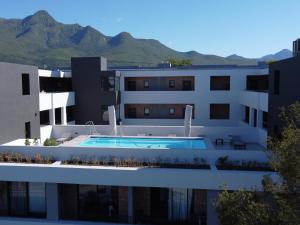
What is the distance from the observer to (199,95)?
31.5 m

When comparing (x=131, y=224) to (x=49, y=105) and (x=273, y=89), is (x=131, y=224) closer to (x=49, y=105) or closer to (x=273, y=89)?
(x=273, y=89)

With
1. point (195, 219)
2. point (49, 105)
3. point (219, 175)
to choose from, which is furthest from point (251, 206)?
point (49, 105)

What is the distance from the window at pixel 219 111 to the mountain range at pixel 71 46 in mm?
62647

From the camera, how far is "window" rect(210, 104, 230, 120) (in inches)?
1251

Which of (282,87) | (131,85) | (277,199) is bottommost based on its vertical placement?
(277,199)

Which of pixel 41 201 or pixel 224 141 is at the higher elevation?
pixel 224 141

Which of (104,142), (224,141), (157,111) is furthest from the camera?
(157,111)

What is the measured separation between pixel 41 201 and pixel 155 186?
5.29m

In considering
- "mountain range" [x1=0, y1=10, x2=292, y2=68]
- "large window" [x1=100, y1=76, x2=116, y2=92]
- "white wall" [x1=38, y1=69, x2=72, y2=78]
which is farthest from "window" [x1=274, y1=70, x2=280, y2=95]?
"mountain range" [x1=0, y1=10, x2=292, y2=68]

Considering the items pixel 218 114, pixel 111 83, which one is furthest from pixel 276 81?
pixel 111 83

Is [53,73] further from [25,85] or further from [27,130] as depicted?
[27,130]

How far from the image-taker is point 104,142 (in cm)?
2081

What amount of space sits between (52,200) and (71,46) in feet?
433

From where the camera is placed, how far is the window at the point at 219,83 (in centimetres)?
3258
